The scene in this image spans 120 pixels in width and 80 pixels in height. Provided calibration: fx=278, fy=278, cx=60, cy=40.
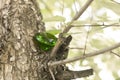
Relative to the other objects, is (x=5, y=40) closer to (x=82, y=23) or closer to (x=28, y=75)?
(x=28, y=75)

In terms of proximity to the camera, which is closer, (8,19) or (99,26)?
(99,26)

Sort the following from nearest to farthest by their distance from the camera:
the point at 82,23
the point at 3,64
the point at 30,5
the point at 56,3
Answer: the point at 82,23 → the point at 3,64 → the point at 30,5 → the point at 56,3

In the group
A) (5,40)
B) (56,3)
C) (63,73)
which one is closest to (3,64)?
(5,40)

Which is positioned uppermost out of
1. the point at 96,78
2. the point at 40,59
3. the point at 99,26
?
the point at 99,26

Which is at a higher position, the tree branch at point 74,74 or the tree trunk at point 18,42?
the tree trunk at point 18,42

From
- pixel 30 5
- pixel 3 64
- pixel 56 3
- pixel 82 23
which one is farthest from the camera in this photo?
pixel 56 3

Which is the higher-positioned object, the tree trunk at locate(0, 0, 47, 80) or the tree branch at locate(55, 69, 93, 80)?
the tree trunk at locate(0, 0, 47, 80)

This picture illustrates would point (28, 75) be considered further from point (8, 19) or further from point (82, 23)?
point (82, 23)

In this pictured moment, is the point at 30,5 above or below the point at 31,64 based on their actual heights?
above
